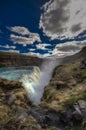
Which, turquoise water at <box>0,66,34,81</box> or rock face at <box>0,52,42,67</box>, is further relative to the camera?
rock face at <box>0,52,42,67</box>

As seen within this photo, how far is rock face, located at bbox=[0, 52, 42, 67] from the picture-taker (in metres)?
137

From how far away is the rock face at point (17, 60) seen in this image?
136775 millimetres

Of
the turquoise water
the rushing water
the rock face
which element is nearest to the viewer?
the rushing water

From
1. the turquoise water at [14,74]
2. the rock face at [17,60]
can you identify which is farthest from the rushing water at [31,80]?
the rock face at [17,60]

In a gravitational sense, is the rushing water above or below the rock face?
below

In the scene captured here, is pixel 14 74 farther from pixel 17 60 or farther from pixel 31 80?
pixel 17 60

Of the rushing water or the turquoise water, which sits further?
the turquoise water

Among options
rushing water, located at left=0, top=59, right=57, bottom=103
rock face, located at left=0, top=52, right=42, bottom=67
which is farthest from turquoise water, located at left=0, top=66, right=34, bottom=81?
rock face, located at left=0, top=52, right=42, bottom=67

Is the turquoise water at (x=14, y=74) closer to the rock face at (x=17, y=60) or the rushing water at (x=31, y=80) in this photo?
the rushing water at (x=31, y=80)

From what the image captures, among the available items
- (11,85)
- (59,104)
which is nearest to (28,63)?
(11,85)

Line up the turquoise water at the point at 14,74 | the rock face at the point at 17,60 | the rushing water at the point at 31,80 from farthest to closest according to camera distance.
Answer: the rock face at the point at 17,60
the turquoise water at the point at 14,74
the rushing water at the point at 31,80

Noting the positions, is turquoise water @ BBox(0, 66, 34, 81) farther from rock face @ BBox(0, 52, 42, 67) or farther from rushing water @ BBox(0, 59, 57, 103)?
rock face @ BBox(0, 52, 42, 67)

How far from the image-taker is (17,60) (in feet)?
463

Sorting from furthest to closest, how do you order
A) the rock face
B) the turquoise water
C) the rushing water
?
the rock face → the turquoise water → the rushing water
